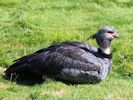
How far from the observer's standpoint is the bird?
391 inches

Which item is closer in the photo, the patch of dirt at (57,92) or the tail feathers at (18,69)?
the patch of dirt at (57,92)

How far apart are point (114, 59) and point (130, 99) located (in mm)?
2848

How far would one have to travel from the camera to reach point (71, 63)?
9.94m

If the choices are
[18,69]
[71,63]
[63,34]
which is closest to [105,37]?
[71,63]

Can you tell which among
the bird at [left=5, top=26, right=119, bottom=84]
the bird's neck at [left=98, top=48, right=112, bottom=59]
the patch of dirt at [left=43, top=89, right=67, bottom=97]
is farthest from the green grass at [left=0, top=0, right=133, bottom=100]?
the bird's neck at [left=98, top=48, right=112, bottom=59]

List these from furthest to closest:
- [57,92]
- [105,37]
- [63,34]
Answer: [63,34] < [105,37] < [57,92]

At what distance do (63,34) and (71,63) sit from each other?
4.02m

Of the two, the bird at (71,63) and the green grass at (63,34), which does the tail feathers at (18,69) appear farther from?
the green grass at (63,34)

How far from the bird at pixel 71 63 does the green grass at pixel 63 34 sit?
179 millimetres

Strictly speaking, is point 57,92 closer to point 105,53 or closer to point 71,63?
point 71,63

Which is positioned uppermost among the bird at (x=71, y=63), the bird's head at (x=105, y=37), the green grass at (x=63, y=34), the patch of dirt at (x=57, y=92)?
the bird's head at (x=105, y=37)

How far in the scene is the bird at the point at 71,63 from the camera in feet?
32.6

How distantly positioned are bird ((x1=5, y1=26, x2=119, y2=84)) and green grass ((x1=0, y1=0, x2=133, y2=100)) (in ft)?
0.59

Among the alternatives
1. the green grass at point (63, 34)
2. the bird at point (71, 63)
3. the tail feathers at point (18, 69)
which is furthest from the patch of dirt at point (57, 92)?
the tail feathers at point (18, 69)
